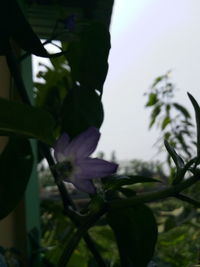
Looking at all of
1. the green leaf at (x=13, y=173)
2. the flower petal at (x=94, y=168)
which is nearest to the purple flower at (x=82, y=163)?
the flower petal at (x=94, y=168)

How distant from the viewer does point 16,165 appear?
0.40 meters

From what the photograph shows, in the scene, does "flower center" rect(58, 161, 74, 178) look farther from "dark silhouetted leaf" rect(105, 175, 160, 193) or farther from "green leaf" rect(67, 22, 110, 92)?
"green leaf" rect(67, 22, 110, 92)

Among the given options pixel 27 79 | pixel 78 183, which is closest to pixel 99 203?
pixel 78 183

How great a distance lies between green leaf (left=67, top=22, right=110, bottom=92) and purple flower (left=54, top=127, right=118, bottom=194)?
0.43 feet

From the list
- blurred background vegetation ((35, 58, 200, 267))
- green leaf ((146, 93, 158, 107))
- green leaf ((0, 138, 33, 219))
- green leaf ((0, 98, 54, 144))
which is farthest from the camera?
green leaf ((146, 93, 158, 107))

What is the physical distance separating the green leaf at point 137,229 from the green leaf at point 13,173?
95 millimetres

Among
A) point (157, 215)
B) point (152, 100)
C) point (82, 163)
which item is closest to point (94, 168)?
point (82, 163)

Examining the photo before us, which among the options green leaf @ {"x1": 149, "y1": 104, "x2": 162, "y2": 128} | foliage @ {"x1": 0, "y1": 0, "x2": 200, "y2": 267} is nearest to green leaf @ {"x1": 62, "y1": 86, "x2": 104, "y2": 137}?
foliage @ {"x1": 0, "y1": 0, "x2": 200, "y2": 267}

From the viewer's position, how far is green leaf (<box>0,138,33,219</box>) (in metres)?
0.38

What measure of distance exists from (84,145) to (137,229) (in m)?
0.10

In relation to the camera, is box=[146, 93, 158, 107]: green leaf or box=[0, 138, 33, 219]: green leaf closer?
box=[0, 138, 33, 219]: green leaf

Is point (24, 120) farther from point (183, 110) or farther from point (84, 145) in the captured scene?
point (183, 110)

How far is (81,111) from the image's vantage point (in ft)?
1.44

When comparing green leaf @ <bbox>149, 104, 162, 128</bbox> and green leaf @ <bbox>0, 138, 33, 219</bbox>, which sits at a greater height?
green leaf @ <bbox>149, 104, 162, 128</bbox>
